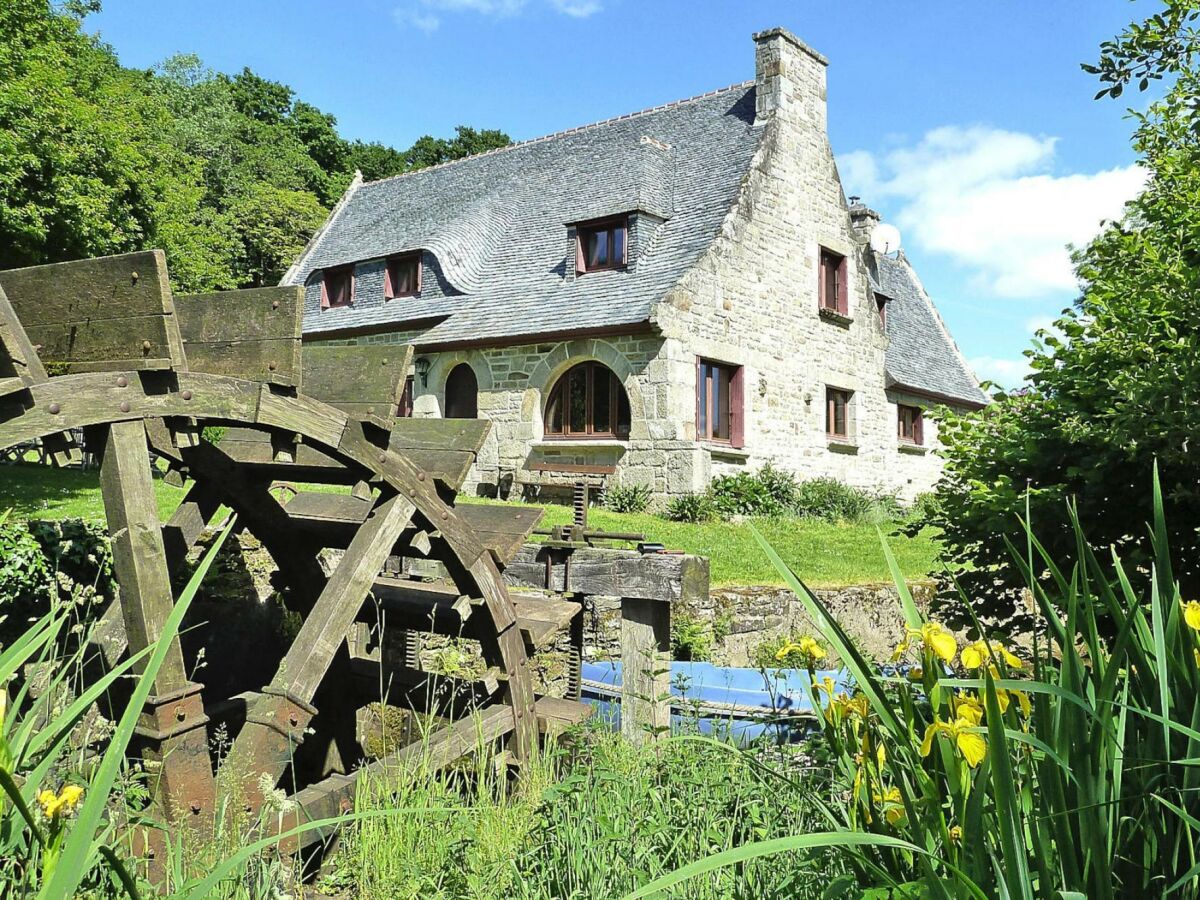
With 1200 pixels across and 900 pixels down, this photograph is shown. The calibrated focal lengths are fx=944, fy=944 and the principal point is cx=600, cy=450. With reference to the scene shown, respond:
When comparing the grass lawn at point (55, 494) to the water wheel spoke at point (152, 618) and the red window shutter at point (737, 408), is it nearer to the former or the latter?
the water wheel spoke at point (152, 618)

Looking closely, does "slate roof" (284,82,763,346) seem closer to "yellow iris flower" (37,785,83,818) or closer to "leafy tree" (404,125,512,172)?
"yellow iris flower" (37,785,83,818)

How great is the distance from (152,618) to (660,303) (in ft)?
38.3

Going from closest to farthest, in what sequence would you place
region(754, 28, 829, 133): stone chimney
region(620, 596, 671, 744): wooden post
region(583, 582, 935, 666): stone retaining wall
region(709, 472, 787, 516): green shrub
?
region(620, 596, 671, 744): wooden post → region(583, 582, 935, 666): stone retaining wall → region(709, 472, 787, 516): green shrub → region(754, 28, 829, 133): stone chimney

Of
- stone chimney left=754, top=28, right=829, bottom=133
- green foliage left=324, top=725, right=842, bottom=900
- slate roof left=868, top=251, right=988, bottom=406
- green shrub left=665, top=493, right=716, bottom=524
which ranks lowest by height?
green foliage left=324, top=725, right=842, bottom=900

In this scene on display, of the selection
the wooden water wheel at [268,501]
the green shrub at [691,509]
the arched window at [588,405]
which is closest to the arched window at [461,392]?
the arched window at [588,405]

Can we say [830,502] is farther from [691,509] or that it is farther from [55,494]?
[55,494]

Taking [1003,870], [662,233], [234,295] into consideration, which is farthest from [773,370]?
[1003,870]

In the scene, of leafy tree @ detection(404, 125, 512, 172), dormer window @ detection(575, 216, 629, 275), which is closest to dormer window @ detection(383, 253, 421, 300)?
dormer window @ detection(575, 216, 629, 275)

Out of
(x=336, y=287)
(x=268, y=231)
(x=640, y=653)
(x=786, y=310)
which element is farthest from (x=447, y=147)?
→ (x=640, y=653)

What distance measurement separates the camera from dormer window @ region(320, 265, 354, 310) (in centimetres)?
2011

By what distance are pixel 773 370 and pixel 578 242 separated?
4.13 metres

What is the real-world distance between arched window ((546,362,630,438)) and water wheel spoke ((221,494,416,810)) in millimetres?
10887

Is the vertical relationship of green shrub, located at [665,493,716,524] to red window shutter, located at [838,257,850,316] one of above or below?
below

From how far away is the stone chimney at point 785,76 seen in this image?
16.7 meters
